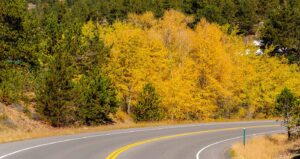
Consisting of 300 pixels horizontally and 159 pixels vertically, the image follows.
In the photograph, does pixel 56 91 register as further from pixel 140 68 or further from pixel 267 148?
pixel 140 68

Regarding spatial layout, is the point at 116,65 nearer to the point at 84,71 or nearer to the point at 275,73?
the point at 84,71

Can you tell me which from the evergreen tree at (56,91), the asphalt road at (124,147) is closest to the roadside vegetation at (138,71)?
the evergreen tree at (56,91)

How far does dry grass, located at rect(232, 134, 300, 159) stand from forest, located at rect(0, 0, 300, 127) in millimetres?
13969

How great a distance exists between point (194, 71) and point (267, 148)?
27.6 metres

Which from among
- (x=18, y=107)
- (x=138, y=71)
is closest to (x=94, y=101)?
(x=18, y=107)

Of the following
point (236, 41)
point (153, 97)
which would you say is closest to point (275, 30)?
point (236, 41)

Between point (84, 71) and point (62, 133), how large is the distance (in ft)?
62.3

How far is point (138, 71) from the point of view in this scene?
4791 cm

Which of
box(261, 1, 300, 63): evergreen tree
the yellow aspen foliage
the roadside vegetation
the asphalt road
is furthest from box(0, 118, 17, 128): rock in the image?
box(261, 1, 300, 63): evergreen tree

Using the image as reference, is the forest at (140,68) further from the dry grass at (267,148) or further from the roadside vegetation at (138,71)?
the dry grass at (267,148)

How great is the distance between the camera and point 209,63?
53.1 m

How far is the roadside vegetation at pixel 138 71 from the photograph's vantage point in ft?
116

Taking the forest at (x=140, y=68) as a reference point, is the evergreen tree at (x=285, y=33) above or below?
above

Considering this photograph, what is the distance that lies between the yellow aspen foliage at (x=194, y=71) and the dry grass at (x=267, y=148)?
19.8 meters
